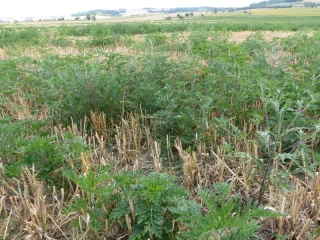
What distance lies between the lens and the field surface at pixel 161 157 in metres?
2.43

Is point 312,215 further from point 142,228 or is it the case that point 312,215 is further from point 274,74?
point 274,74

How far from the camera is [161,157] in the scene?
3.94 meters

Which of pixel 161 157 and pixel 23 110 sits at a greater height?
pixel 23 110

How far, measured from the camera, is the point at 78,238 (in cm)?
258

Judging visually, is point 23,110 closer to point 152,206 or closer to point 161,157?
point 161,157

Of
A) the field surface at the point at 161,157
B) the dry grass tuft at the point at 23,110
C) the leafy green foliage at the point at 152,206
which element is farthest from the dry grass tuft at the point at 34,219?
the dry grass tuft at the point at 23,110

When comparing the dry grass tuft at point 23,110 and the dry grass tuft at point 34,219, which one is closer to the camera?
the dry grass tuft at point 34,219

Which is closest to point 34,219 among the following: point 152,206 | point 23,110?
point 152,206

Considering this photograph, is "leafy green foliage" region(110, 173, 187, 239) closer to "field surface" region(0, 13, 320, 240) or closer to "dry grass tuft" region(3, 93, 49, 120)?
"field surface" region(0, 13, 320, 240)

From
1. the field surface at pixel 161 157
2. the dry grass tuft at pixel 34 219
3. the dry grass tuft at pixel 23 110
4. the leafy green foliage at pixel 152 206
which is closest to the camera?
the leafy green foliage at pixel 152 206

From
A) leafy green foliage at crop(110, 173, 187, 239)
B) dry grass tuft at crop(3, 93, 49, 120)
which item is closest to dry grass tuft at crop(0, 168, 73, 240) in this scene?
leafy green foliage at crop(110, 173, 187, 239)

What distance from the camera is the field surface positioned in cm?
243

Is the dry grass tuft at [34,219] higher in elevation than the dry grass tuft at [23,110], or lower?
lower

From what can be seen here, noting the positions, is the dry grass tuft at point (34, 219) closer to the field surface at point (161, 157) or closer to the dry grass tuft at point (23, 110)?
the field surface at point (161, 157)
